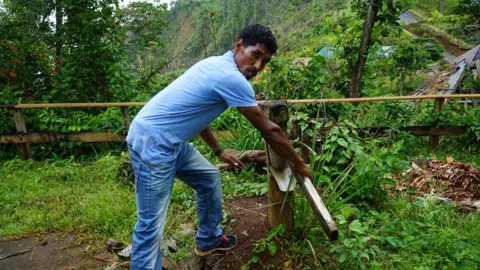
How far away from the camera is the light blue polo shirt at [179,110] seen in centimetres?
191

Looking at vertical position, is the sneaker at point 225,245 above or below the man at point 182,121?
below

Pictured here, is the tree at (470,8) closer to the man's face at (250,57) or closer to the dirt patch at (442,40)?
the dirt patch at (442,40)

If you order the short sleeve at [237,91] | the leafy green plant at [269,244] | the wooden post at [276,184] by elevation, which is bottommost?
the leafy green plant at [269,244]

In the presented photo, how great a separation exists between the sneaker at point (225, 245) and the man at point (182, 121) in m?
0.49

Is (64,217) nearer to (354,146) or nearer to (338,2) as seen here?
(354,146)

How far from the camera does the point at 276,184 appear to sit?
2.40m

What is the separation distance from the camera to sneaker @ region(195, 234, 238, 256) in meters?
2.54

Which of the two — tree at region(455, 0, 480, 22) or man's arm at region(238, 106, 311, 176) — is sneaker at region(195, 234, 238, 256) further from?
tree at region(455, 0, 480, 22)

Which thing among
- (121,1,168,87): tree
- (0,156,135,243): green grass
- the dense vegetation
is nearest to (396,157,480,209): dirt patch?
the dense vegetation

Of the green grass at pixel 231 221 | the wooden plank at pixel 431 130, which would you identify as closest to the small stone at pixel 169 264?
the green grass at pixel 231 221

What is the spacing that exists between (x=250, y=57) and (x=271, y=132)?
494 millimetres

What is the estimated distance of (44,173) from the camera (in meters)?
4.57

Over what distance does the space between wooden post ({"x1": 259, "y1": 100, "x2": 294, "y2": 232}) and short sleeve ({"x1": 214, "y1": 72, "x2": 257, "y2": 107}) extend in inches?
14.2

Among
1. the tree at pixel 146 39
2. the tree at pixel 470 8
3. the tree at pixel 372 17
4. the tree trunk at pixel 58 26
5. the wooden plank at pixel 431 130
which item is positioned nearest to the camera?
the wooden plank at pixel 431 130
